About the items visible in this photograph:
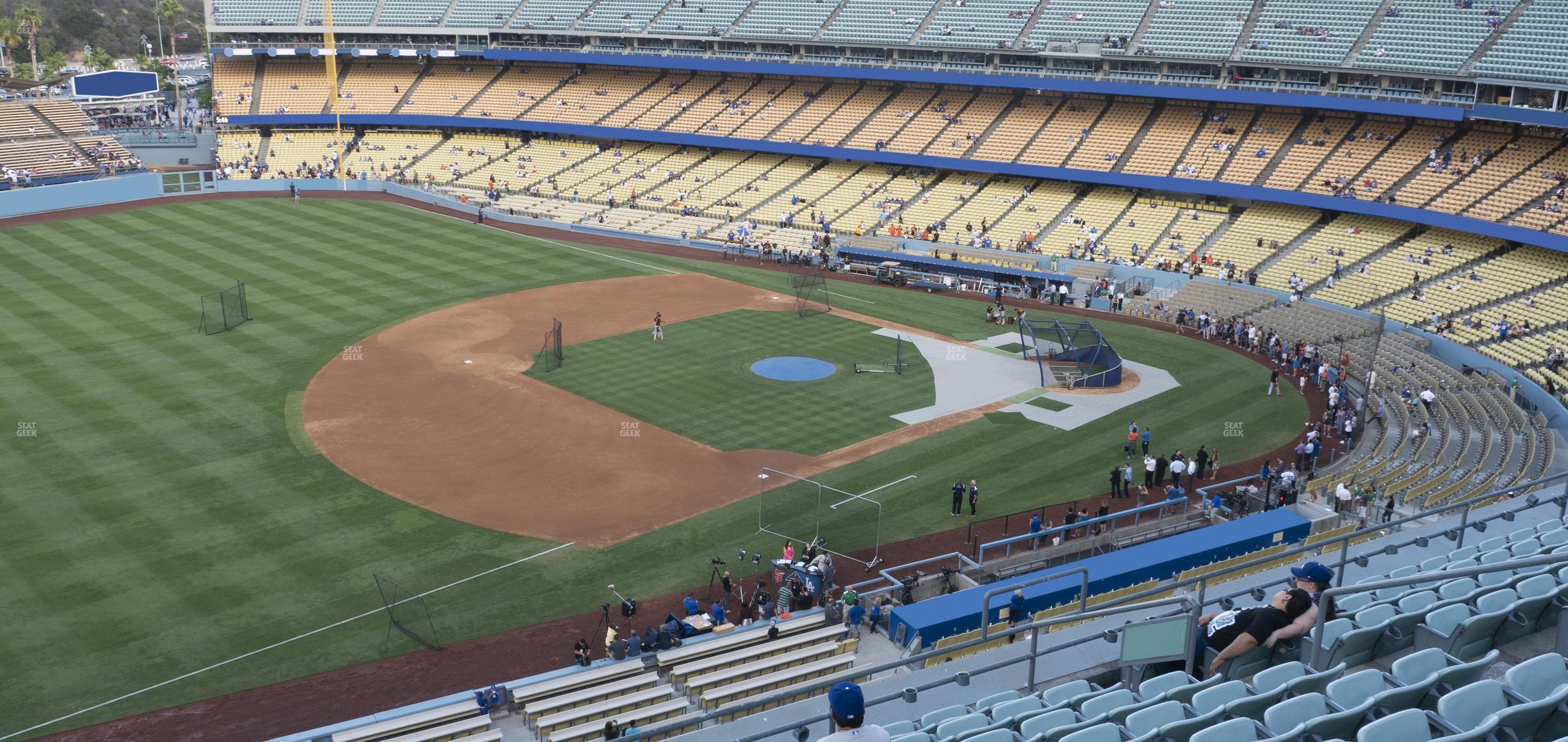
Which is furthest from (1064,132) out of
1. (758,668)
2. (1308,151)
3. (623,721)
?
(623,721)

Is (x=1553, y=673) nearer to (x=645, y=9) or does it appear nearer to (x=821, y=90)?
(x=821, y=90)

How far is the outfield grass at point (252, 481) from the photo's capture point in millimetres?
23484

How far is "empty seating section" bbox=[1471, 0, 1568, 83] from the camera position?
48.2m

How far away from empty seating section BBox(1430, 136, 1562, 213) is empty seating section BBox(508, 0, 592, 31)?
54136 mm

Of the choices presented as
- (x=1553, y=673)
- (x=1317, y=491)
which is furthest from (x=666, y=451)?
(x=1553, y=673)

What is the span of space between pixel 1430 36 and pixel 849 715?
57.4 meters

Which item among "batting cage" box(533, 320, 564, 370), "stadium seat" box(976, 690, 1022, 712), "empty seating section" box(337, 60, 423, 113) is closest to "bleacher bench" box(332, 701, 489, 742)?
"stadium seat" box(976, 690, 1022, 712)

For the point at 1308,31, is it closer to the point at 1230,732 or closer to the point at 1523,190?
the point at 1523,190

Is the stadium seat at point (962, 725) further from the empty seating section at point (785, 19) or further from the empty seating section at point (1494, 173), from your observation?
the empty seating section at point (785, 19)

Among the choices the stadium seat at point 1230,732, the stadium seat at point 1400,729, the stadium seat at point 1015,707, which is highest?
the stadium seat at point 1400,729

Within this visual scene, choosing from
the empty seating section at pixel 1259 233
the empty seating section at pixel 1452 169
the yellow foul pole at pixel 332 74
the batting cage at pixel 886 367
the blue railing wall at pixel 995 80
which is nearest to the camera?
the batting cage at pixel 886 367

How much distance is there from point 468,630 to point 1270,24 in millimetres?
52306

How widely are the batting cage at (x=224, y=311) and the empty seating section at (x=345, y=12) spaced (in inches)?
1631

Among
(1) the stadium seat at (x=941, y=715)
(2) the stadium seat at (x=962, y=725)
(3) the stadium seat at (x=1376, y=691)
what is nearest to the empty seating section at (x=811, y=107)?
(1) the stadium seat at (x=941, y=715)
